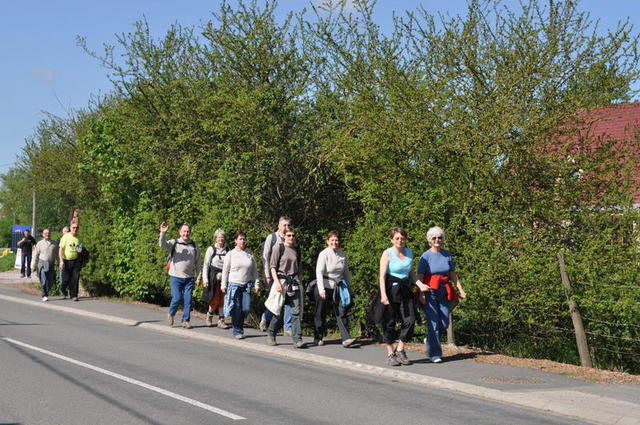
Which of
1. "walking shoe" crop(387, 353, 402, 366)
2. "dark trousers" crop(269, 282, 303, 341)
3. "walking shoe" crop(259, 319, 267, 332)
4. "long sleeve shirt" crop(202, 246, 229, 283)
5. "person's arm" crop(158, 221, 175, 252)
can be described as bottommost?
"walking shoe" crop(387, 353, 402, 366)

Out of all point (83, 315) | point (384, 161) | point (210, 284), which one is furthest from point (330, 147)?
point (83, 315)

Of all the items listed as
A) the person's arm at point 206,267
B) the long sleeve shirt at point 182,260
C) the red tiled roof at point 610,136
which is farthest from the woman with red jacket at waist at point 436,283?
the long sleeve shirt at point 182,260

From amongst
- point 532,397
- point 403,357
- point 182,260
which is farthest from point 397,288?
point 182,260

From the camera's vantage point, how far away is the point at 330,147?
1489 centimetres

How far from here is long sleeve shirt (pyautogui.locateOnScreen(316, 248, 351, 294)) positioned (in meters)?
12.5

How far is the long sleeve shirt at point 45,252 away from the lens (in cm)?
2162

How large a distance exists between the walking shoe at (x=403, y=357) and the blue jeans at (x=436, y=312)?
1.13ft

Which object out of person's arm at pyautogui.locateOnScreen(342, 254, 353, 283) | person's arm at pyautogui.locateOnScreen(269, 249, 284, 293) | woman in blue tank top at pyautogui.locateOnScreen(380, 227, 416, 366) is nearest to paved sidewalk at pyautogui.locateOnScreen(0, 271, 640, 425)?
woman in blue tank top at pyautogui.locateOnScreen(380, 227, 416, 366)

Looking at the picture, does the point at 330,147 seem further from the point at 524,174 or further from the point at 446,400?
the point at 446,400

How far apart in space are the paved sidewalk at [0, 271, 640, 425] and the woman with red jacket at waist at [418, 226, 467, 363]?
0.31 metres

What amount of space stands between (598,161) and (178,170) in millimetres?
9134

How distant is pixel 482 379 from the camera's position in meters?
9.68

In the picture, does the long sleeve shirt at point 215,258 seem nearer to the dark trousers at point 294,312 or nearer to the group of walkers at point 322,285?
the group of walkers at point 322,285

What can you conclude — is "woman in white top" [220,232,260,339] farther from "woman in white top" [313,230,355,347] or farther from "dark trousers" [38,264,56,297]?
"dark trousers" [38,264,56,297]
